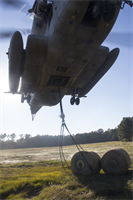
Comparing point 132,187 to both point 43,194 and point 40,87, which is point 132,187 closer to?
point 43,194

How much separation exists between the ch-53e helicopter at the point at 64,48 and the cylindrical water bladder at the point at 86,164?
5.00m

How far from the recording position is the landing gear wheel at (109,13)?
5954 mm

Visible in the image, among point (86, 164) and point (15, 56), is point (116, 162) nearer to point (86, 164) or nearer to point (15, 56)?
point (86, 164)

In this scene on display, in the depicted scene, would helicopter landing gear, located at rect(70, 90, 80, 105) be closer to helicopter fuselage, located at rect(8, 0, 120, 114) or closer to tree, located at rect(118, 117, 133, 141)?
helicopter fuselage, located at rect(8, 0, 120, 114)

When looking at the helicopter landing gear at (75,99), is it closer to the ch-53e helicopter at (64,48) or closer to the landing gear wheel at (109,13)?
the ch-53e helicopter at (64,48)

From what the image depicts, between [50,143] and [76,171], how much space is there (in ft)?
276

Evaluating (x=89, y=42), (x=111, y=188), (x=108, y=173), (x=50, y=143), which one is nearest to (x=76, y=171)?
(x=108, y=173)

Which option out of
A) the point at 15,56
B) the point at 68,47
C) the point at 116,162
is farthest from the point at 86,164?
the point at 15,56

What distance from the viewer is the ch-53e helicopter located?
6223 mm

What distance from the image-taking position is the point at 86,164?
24.6 ft

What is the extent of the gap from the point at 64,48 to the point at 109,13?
249 centimetres

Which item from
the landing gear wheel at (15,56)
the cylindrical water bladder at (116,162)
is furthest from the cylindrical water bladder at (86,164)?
the landing gear wheel at (15,56)

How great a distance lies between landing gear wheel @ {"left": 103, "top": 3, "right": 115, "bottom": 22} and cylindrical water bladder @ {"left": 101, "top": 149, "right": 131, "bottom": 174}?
6150 millimetres

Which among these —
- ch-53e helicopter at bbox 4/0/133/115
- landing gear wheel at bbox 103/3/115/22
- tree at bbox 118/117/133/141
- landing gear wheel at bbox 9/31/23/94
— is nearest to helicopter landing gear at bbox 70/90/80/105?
ch-53e helicopter at bbox 4/0/133/115
